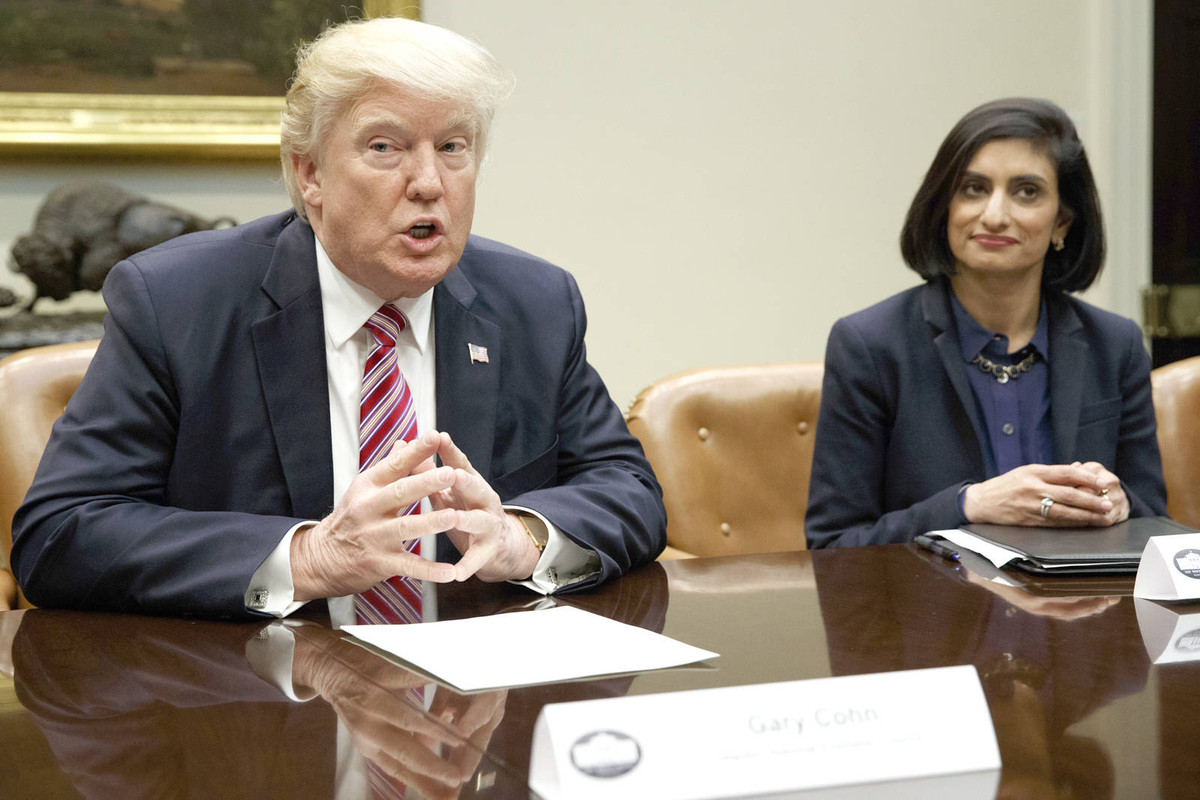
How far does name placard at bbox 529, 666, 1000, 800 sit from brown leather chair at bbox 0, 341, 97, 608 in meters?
1.53

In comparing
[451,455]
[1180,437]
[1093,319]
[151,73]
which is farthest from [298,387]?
[151,73]

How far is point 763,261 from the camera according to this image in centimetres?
403

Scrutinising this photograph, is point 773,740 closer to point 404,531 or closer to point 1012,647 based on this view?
point 1012,647

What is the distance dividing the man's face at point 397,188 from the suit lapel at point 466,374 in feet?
0.32

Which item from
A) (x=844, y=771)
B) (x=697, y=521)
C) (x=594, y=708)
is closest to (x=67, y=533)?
(x=594, y=708)

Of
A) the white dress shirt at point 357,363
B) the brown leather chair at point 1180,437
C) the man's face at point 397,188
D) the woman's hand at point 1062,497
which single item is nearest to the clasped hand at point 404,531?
the white dress shirt at point 357,363

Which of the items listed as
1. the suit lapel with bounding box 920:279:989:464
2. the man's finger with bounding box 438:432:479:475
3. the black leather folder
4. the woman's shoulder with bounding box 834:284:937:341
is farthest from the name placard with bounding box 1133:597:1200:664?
the woman's shoulder with bounding box 834:284:937:341

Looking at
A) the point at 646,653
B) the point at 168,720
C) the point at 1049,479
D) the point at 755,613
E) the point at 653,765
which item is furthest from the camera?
the point at 1049,479

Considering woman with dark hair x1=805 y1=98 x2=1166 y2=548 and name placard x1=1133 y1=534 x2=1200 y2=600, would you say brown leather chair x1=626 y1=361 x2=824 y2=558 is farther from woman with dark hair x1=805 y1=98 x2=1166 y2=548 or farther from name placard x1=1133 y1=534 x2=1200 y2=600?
name placard x1=1133 y1=534 x2=1200 y2=600

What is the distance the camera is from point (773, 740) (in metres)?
0.78

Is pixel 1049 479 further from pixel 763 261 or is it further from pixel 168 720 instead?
pixel 763 261

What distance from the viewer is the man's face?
5.24 feet

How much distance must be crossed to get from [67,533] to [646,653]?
739 millimetres

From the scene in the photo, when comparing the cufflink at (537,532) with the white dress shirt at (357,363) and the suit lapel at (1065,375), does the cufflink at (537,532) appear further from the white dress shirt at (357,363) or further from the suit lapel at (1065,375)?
the suit lapel at (1065,375)
